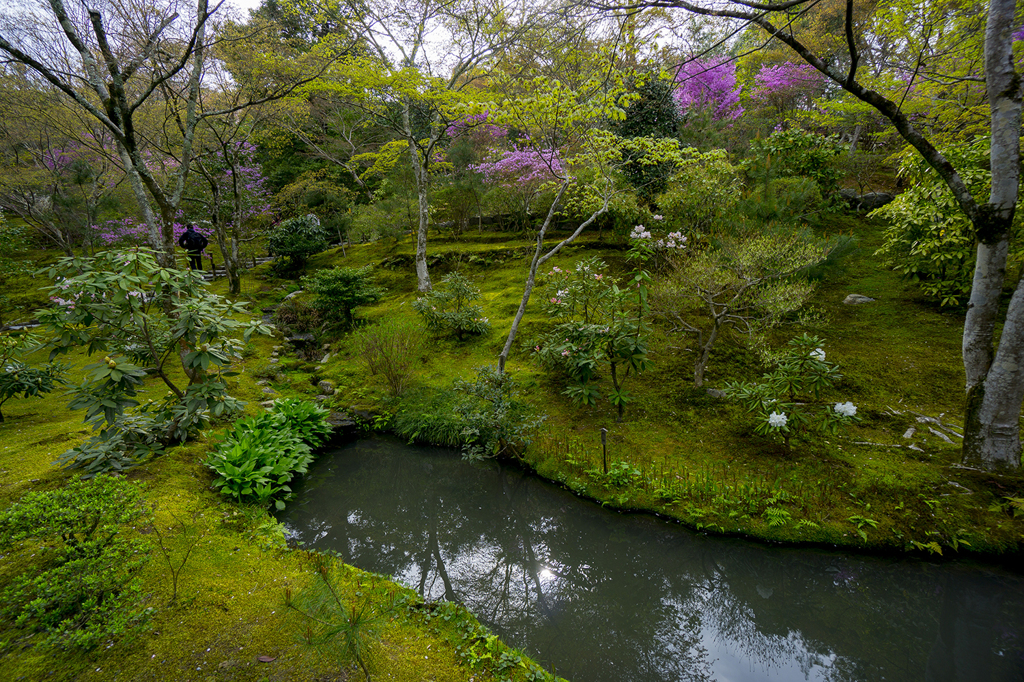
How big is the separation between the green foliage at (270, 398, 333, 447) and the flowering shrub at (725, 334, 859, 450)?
5789mm

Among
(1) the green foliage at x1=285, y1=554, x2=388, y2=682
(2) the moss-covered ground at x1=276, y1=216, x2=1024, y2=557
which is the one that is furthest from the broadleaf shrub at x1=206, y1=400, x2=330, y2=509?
(1) the green foliage at x1=285, y1=554, x2=388, y2=682

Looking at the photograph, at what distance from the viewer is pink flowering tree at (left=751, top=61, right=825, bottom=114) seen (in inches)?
475

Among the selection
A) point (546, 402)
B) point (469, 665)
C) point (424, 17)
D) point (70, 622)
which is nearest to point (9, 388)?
point (70, 622)

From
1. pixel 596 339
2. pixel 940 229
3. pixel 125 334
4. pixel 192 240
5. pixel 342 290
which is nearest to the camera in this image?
pixel 125 334

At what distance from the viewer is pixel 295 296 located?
1116 centimetres

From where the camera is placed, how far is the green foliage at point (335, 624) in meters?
2.31

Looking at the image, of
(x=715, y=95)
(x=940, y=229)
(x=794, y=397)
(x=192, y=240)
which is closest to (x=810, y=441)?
(x=794, y=397)

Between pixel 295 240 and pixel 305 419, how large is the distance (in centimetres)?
839

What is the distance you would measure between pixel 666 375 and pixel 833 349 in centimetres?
260

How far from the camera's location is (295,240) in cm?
1228

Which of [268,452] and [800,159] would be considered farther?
[800,159]

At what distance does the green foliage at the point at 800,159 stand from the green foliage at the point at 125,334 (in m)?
9.65

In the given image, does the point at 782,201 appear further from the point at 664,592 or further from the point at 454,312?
the point at 664,592

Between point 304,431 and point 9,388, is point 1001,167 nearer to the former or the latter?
point 304,431
